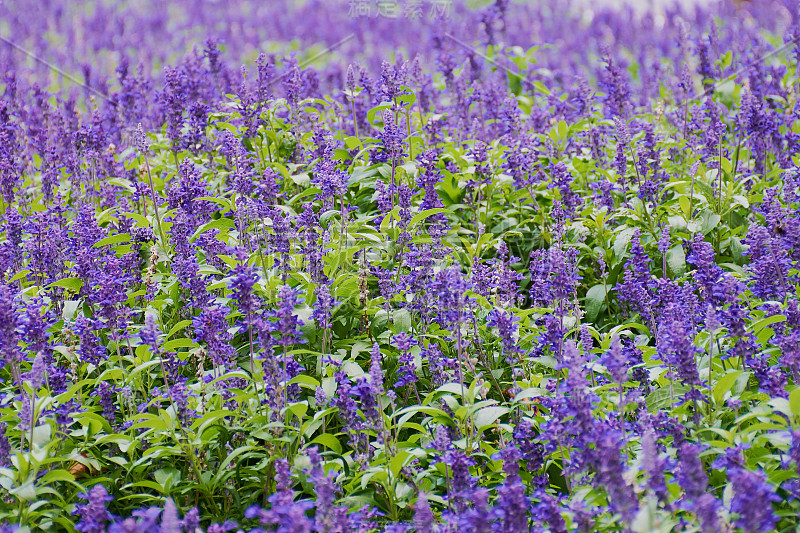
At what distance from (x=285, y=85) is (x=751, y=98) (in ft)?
13.1

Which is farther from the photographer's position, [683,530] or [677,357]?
[677,357]

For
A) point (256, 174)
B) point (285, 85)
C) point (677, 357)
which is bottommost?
point (677, 357)

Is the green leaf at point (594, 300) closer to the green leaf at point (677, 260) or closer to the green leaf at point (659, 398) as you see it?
the green leaf at point (677, 260)

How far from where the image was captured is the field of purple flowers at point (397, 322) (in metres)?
3.80

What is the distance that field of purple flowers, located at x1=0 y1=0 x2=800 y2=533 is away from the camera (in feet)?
12.5

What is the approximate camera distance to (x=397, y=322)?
520 centimetres

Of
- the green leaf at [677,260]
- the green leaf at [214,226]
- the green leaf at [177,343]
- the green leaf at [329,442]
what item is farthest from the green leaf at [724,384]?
the green leaf at [214,226]

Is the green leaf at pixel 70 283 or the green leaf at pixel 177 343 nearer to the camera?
the green leaf at pixel 177 343

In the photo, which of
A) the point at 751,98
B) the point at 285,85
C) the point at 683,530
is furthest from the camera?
the point at 285,85

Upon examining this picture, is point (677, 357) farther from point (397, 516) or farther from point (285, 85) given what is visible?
point (285, 85)

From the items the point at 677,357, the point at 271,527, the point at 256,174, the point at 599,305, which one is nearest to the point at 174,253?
the point at 256,174

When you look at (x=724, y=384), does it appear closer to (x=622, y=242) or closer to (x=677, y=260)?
(x=677, y=260)

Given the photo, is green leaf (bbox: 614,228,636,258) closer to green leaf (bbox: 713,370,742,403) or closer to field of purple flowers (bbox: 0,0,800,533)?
field of purple flowers (bbox: 0,0,800,533)

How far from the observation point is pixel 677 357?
390 cm
